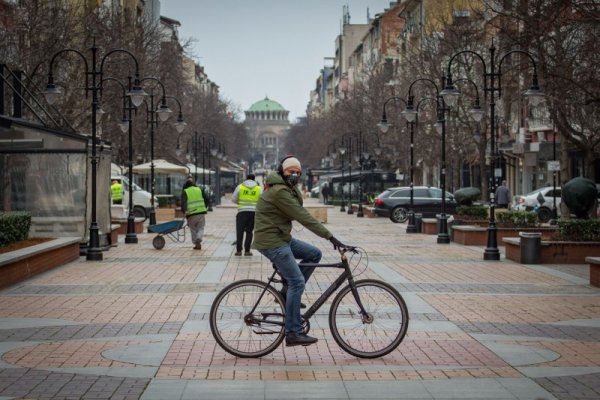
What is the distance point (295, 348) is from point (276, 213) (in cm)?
145

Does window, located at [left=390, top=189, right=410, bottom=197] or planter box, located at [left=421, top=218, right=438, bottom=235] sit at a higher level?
window, located at [left=390, top=189, right=410, bottom=197]

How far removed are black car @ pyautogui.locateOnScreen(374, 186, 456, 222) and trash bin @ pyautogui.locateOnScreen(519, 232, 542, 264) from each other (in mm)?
23396

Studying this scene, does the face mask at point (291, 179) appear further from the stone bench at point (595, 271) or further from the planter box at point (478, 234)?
the planter box at point (478, 234)

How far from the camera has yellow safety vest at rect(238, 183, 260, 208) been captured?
2442 cm

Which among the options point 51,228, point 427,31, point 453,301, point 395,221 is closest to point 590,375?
point 453,301

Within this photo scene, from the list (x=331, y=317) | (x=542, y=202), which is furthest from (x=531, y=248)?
(x=542, y=202)

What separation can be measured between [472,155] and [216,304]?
5429cm

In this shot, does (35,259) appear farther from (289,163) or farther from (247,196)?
(289,163)

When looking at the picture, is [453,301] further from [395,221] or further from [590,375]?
[395,221]

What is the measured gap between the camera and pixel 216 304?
10281 mm

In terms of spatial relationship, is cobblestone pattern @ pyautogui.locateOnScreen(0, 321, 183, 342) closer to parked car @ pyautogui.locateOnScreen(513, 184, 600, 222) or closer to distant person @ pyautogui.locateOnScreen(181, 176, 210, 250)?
distant person @ pyautogui.locateOnScreen(181, 176, 210, 250)

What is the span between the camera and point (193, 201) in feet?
91.0

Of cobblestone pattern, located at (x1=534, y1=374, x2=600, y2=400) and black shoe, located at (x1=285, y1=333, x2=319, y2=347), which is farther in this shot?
black shoe, located at (x1=285, y1=333, x2=319, y2=347)

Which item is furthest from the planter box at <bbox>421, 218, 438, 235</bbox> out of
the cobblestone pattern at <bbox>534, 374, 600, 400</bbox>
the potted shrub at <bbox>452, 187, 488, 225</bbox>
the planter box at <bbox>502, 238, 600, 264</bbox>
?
the cobblestone pattern at <bbox>534, 374, 600, 400</bbox>
